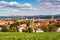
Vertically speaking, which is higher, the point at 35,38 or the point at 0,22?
the point at 35,38

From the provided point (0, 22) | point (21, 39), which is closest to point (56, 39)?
point (21, 39)

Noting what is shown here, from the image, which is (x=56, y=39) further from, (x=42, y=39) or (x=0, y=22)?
(x=0, y=22)

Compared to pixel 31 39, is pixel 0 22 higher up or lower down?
lower down

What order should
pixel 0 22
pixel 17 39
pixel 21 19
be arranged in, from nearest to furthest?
pixel 17 39, pixel 0 22, pixel 21 19

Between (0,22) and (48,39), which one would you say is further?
(0,22)

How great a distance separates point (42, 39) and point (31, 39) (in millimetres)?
178

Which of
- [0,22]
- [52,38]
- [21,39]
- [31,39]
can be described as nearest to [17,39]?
[21,39]

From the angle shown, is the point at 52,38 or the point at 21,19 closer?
the point at 52,38

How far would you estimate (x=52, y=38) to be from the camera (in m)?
2.66

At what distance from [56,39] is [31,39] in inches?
15.9

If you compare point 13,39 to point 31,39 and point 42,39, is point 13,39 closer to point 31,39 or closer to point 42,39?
point 31,39


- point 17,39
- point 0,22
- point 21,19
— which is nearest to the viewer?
point 17,39

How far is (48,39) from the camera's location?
2588 mm

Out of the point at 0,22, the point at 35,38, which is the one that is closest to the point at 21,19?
the point at 0,22
